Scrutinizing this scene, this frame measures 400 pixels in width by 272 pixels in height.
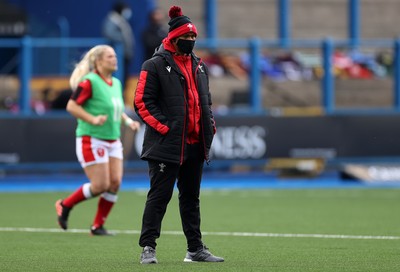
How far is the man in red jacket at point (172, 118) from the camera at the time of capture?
32.5 ft

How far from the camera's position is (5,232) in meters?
13.5

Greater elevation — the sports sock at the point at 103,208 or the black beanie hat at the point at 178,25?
the black beanie hat at the point at 178,25

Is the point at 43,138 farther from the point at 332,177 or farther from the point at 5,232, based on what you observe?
the point at 5,232

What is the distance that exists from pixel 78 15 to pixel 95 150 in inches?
556

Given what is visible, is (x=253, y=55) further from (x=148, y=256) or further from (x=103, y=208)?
(x=148, y=256)

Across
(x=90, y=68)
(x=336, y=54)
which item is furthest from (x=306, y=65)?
(x=90, y=68)

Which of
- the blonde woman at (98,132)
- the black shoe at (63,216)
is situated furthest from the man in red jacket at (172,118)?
the black shoe at (63,216)

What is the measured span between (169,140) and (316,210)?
7.16 m

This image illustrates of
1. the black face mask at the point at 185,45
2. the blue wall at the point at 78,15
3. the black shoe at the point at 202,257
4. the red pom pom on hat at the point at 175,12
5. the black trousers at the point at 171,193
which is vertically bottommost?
the black shoe at the point at 202,257

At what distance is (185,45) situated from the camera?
9.96 m

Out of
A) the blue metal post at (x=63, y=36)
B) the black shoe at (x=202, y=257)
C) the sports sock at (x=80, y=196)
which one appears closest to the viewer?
the black shoe at (x=202, y=257)

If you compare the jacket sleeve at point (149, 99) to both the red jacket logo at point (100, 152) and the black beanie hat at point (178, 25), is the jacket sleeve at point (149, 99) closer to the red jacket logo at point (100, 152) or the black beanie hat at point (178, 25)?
the black beanie hat at point (178, 25)

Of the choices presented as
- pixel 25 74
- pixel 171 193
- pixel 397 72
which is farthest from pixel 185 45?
pixel 397 72

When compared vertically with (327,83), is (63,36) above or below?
above
